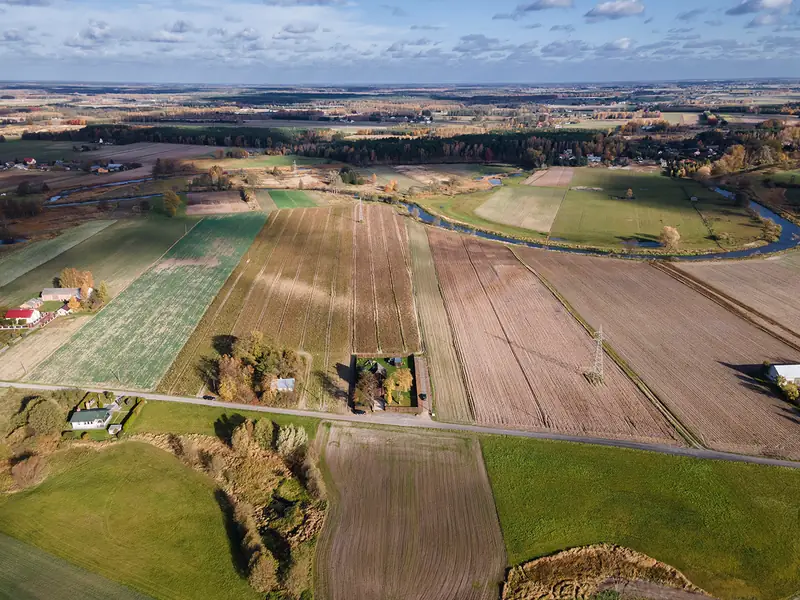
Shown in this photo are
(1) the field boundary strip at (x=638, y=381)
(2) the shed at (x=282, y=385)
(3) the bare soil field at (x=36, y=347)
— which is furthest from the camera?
(3) the bare soil field at (x=36, y=347)

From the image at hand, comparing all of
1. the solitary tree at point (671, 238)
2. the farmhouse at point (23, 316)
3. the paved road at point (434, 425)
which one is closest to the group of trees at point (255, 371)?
the paved road at point (434, 425)

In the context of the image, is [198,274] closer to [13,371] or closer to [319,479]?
[13,371]

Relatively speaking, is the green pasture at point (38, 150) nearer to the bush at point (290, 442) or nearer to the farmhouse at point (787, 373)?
the bush at point (290, 442)

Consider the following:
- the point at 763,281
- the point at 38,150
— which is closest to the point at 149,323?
the point at 763,281

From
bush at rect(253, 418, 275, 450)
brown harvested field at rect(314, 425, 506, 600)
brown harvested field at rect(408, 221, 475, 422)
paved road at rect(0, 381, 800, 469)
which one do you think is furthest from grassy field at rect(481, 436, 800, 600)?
bush at rect(253, 418, 275, 450)

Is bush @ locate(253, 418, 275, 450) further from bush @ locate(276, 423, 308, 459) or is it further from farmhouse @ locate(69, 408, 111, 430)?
farmhouse @ locate(69, 408, 111, 430)
